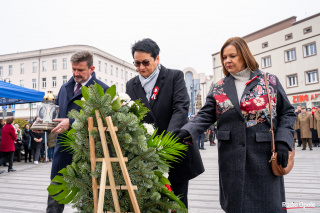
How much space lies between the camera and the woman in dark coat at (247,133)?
6.49 ft

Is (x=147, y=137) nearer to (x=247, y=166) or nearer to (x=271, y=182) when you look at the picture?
(x=247, y=166)

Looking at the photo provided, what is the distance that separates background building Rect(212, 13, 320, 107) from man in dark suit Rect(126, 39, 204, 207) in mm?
26220

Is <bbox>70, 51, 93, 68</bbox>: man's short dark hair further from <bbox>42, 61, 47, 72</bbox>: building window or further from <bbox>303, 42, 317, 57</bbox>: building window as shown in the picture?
<bbox>42, 61, 47, 72</bbox>: building window

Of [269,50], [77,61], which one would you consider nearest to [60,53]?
[269,50]

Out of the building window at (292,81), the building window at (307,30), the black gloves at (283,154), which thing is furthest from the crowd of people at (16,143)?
the building window at (307,30)

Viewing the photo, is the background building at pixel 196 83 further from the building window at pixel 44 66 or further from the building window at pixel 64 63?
the building window at pixel 44 66

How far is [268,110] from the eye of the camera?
2.03 metres

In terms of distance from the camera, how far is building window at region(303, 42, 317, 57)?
82.0 ft

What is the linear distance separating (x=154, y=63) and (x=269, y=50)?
30420mm

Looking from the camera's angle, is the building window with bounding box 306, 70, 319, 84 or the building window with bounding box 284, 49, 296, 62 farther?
the building window with bounding box 284, 49, 296, 62

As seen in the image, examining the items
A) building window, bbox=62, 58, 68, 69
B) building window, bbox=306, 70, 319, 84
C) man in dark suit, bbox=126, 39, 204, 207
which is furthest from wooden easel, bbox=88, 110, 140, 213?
building window, bbox=62, 58, 68, 69

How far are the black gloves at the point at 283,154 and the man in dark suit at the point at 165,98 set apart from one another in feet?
2.08

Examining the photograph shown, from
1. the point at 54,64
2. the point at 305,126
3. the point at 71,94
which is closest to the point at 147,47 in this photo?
the point at 71,94

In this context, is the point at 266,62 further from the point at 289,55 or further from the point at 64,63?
the point at 64,63
